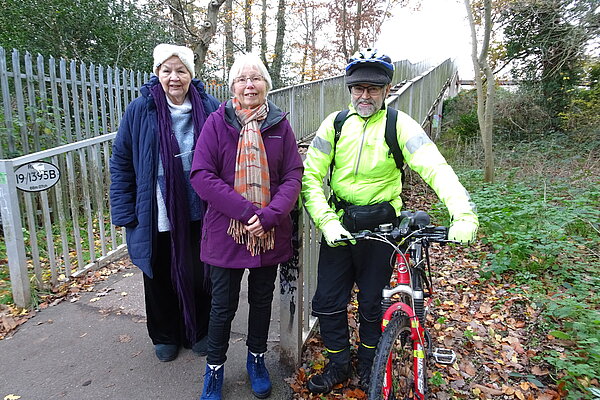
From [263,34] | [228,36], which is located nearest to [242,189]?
[228,36]

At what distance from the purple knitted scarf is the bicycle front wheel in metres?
1.32

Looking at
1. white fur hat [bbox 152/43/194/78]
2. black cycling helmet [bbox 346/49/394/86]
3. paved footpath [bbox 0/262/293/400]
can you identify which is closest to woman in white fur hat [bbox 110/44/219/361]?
white fur hat [bbox 152/43/194/78]

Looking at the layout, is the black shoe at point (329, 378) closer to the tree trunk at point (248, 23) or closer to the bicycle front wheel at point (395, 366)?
the bicycle front wheel at point (395, 366)

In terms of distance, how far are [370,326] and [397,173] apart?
96 cm

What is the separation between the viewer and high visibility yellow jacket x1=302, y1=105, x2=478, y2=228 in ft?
7.47

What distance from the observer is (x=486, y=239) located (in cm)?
520

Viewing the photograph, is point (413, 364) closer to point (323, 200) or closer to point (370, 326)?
point (370, 326)

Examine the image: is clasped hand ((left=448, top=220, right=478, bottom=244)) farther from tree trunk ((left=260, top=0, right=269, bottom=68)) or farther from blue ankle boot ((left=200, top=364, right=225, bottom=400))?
tree trunk ((left=260, top=0, right=269, bottom=68))

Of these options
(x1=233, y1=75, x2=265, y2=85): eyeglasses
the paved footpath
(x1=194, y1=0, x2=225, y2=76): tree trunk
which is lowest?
the paved footpath

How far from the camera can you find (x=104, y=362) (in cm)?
283

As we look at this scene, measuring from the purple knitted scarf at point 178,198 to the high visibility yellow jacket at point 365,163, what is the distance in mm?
780

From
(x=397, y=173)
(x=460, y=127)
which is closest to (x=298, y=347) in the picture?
(x=397, y=173)

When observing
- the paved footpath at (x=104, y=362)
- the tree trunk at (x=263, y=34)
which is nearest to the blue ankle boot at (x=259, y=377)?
the paved footpath at (x=104, y=362)

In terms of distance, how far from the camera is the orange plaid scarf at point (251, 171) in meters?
2.21
